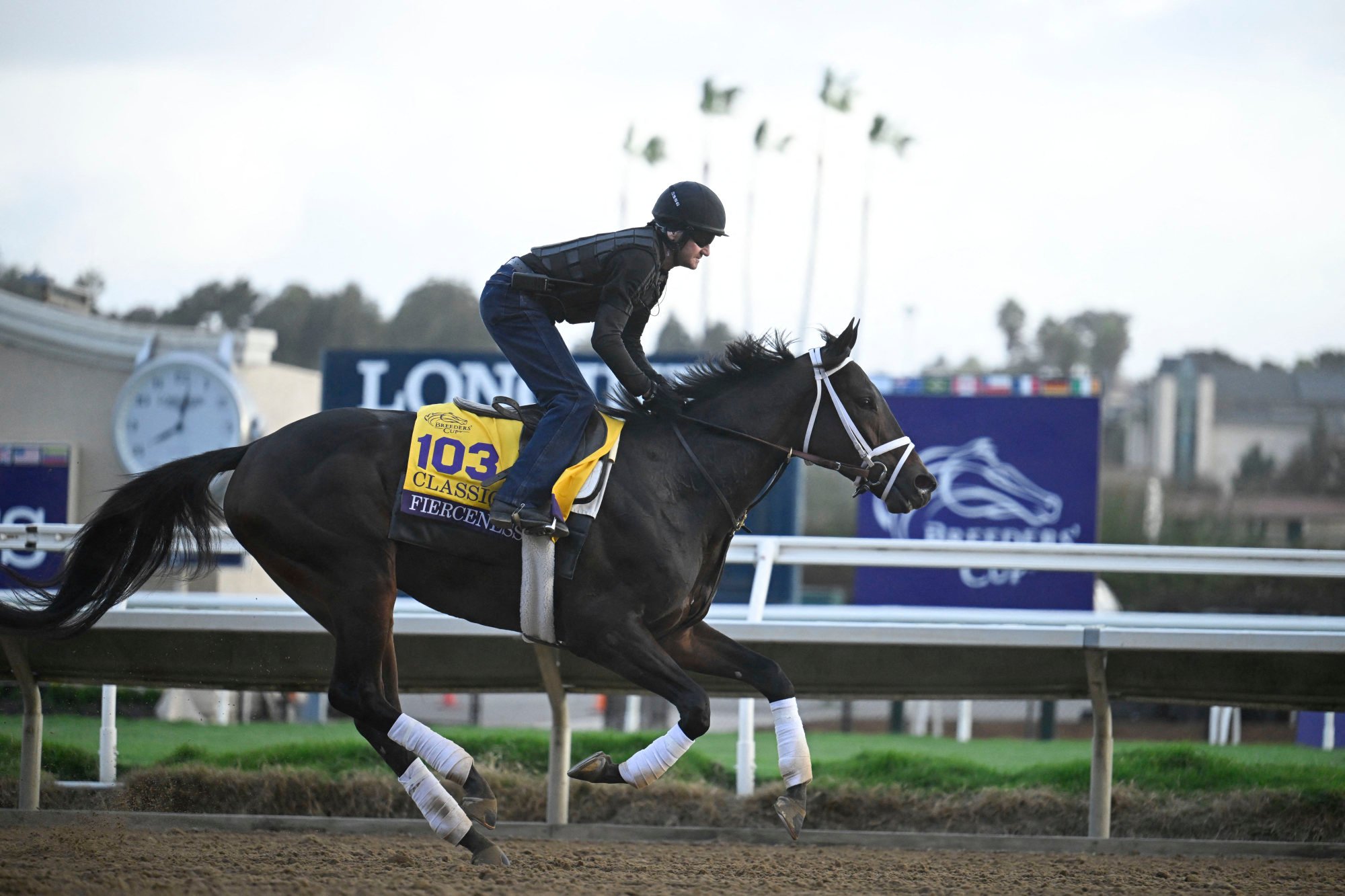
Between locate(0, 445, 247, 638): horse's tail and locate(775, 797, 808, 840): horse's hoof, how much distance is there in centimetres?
232

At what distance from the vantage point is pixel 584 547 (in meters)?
4.67

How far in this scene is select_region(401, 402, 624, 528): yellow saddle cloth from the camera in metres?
4.74

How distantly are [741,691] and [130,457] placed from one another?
853 cm

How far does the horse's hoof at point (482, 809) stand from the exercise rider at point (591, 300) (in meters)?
1.16

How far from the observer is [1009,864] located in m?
5.38

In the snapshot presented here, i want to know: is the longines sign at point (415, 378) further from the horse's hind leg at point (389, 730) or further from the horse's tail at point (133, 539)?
the horse's hind leg at point (389, 730)

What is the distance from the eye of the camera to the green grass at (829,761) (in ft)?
22.4

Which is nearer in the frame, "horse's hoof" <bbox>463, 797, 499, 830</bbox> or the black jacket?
"horse's hoof" <bbox>463, 797, 499, 830</bbox>

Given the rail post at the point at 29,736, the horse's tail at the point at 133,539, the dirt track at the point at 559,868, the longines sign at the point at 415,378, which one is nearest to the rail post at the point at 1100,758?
the dirt track at the point at 559,868

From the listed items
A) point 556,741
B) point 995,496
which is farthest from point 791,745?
point 995,496

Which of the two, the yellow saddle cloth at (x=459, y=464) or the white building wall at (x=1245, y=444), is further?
the white building wall at (x=1245, y=444)

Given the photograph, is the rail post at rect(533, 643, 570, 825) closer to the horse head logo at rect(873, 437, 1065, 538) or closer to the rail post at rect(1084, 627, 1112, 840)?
the rail post at rect(1084, 627, 1112, 840)

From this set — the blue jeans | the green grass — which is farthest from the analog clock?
the blue jeans

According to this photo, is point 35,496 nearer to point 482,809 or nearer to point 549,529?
point 482,809
